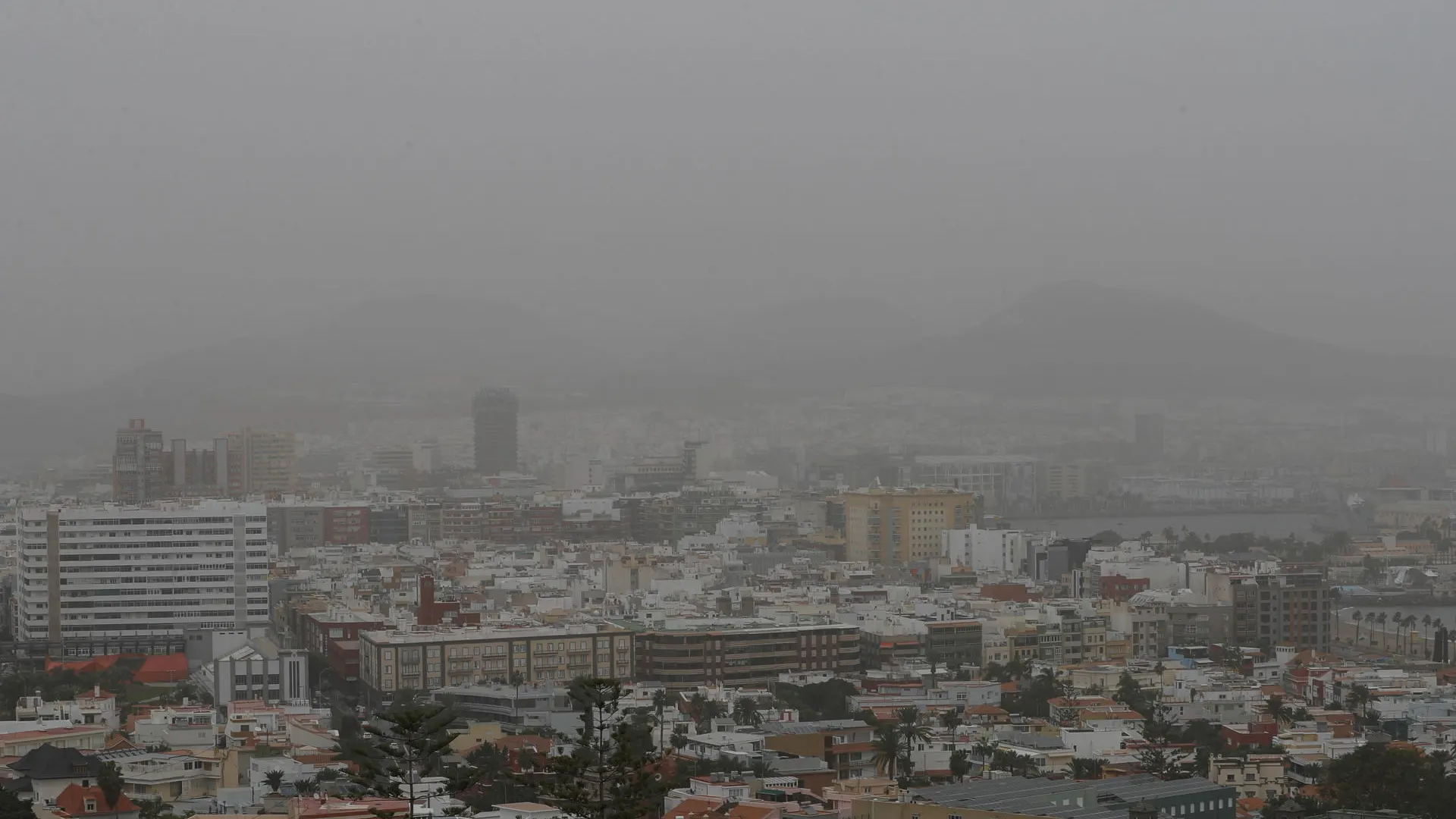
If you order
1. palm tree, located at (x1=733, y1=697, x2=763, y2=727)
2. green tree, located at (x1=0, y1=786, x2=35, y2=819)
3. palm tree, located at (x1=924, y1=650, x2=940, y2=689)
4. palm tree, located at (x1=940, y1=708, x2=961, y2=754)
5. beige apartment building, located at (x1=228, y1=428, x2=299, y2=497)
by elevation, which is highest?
beige apartment building, located at (x1=228, y1=428, x2=299, y2=497)

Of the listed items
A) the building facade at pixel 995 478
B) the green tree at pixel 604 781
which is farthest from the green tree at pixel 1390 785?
the building facade at pixel 995 478

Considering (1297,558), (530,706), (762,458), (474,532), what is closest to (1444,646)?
(530,706)

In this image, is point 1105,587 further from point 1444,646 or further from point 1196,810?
point 1196,810

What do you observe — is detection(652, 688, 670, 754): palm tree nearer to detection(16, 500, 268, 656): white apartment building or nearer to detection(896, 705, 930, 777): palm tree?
detection(896, 705, 930, 777): palm tree

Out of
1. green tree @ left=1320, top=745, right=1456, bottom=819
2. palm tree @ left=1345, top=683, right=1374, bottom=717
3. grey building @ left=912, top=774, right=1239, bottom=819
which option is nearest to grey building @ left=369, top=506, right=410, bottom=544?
palm tree @ left=1345, top=683, right=1374, bottom=717

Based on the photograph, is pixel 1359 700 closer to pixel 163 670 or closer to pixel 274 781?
pixel 274 781
